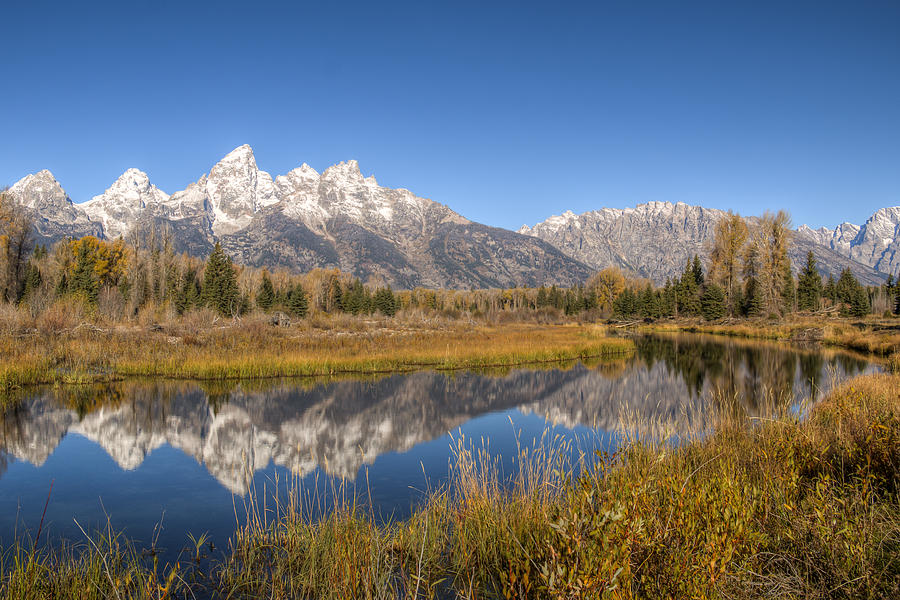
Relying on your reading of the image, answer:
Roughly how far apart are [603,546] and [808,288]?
74.6m

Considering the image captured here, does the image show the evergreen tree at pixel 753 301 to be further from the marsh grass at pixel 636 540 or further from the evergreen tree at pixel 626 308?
the marsh grass at pixel 636 540

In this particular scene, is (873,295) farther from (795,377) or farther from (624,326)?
(795,377)

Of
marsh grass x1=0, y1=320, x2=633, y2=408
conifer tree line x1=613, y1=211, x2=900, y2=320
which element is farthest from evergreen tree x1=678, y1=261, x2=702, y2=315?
marsh grass x1=0, y1=320, x2=633, y2=408

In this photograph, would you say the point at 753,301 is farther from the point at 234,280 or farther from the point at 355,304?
the point at 234,280

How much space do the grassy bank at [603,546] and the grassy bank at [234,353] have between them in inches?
595

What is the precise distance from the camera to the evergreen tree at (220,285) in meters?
59.4

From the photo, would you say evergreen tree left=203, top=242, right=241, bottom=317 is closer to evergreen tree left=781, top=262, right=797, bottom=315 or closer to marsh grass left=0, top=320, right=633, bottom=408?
marsh grass left=0, top=320, right=633, bottom=408

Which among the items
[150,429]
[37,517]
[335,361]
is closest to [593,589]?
[37,517]

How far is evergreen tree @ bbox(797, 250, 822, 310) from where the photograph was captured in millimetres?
61594

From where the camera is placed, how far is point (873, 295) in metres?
103

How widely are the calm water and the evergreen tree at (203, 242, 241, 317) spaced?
43.6m

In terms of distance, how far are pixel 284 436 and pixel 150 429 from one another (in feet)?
12.2

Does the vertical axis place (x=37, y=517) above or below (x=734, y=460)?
below

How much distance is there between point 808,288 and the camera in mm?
63312
